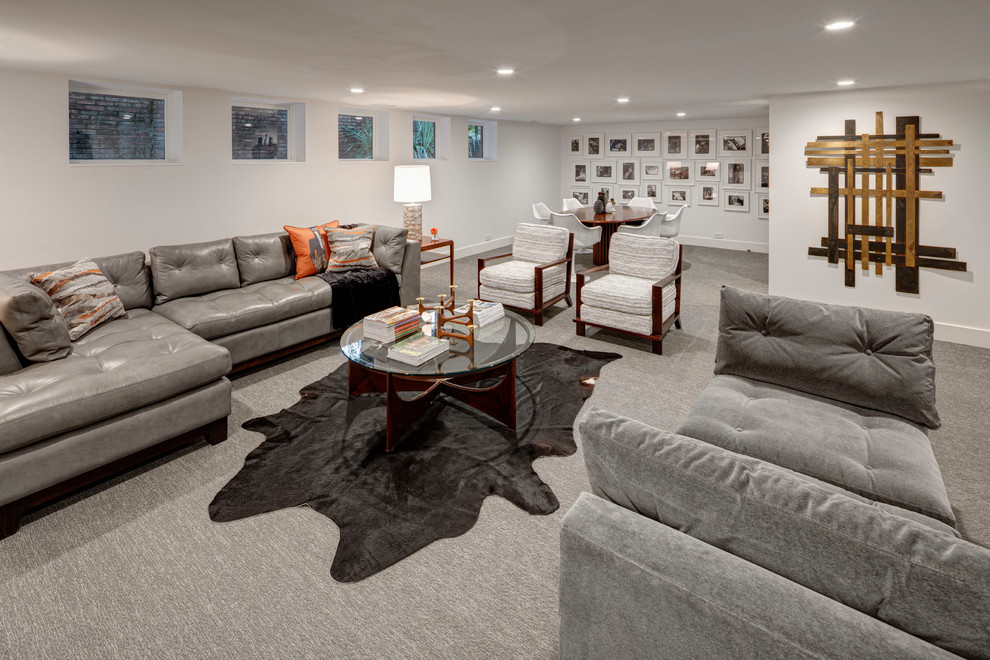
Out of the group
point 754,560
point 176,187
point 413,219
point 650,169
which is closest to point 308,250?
point 176,187

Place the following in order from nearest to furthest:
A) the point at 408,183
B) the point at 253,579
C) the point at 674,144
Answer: the point at 253,579 → the point at 408,183 → the point at 674,144

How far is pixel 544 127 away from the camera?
34.8 feet

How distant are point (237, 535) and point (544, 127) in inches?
379

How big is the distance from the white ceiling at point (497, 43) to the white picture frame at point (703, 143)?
181 inches

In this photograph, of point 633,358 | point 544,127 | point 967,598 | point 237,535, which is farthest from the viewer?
point 544,127

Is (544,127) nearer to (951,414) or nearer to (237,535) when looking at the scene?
(951,414)

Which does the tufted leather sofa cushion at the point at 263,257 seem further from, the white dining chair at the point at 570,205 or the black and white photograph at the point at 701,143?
the black and white photograph at the point at 701,143

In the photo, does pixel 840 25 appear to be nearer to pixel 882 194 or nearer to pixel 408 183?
pixel 882 194

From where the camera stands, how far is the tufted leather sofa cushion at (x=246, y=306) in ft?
13.0

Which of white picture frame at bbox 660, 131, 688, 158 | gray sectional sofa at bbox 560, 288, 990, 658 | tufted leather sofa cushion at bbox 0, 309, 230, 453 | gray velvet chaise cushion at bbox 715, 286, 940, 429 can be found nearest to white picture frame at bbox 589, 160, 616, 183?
white picture frame at bbox 660, 131, 688, 158

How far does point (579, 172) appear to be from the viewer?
11.1 meters

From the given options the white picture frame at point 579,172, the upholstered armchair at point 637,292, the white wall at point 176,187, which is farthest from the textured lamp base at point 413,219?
the white picture frame at point 579,172

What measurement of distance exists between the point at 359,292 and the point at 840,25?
390 centimetres

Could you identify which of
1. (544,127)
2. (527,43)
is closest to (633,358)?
(527,43)
